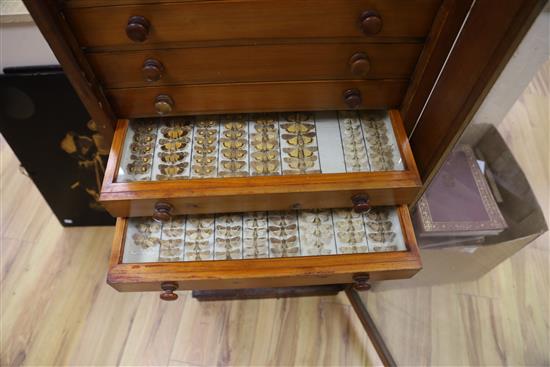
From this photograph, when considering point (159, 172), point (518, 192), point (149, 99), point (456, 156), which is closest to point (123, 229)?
point (159, 172)

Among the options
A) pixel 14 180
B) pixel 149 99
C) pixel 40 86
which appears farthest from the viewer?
pixel 14 180

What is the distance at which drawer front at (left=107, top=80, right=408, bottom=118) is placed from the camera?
0.78 meters

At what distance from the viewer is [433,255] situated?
3.57 feet

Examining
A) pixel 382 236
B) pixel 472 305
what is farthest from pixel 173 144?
pixel 472 305

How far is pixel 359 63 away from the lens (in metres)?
0.71

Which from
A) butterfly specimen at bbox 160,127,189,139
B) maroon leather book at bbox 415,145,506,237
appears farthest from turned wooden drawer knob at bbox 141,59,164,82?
maroon leather book at bbox 415,145,506,237

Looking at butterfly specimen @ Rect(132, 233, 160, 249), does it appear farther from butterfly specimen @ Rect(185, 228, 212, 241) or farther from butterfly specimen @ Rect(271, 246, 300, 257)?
butterfly specimen @ Rect(271, 246, 300, 257)

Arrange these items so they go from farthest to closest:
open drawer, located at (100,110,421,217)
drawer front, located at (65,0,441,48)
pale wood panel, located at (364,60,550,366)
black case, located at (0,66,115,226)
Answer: pale wood panel, located at (364,60,550,366) → black case, located at (0,66,115,226) → open drawer, located at (100,110,421,217) → drawer front, located at (65,0,441,48)

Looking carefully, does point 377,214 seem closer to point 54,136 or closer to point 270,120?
point 270,120

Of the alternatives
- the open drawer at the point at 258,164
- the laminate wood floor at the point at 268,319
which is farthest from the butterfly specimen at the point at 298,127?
the laminate wood floor at the point at 268,319

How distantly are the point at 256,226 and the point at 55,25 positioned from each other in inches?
20.5

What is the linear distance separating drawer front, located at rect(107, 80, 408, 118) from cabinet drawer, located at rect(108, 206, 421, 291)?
231mm

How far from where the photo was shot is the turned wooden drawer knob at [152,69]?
0.70 meters

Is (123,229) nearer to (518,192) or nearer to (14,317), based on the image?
(14,317)
